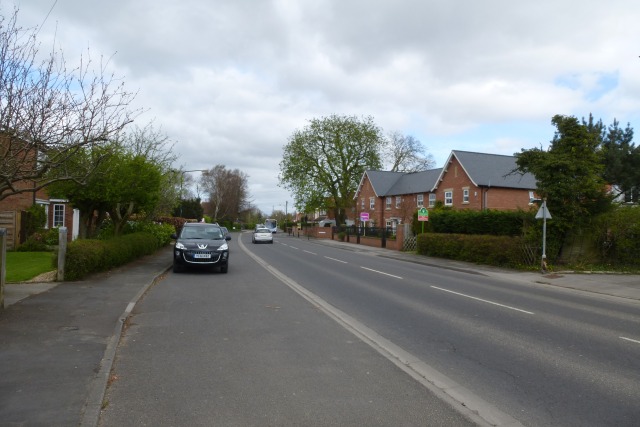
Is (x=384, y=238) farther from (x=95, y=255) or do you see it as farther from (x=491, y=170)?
(x=95, y=255)

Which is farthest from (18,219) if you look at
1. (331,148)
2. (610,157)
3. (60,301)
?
(331,148)

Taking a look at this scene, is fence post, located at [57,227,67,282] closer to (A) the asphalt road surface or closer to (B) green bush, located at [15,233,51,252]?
(A) the asphalt road surface

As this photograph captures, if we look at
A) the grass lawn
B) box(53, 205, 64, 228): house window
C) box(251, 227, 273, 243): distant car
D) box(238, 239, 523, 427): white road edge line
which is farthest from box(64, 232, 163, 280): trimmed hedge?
box(251, 227, 273, 243): distant car

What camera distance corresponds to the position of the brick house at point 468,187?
143 ft

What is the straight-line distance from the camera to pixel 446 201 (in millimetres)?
47656

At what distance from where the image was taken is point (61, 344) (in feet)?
21.6

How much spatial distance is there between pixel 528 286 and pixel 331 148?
50.9 metres

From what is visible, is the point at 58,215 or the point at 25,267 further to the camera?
the point at 58,215

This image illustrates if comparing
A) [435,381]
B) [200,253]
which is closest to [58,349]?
[435,381]

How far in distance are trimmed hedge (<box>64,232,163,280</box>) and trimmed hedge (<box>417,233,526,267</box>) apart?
15.1 m

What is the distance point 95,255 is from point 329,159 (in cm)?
5269

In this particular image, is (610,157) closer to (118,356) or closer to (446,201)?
(446,201)

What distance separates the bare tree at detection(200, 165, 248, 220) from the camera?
90.3 meters

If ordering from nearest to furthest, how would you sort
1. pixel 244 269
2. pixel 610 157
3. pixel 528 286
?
pixel 528 286, pixel 244 269, pixel 610 157
